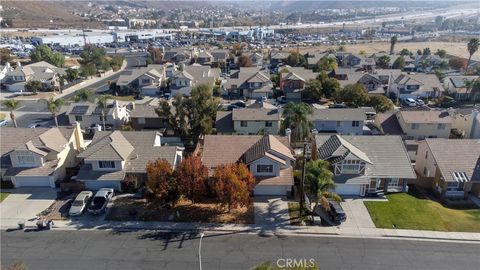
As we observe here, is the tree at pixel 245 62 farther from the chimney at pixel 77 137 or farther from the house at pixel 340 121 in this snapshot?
the chimney at pixel 77 137

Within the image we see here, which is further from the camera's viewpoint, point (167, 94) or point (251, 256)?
point (167, 94)

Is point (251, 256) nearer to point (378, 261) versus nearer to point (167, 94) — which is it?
point (378, 261)

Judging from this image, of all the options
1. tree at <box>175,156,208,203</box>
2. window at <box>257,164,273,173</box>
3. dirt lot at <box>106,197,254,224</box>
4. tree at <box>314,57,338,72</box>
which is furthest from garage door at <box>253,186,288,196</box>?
tree at <box>314,57,338,72</box>

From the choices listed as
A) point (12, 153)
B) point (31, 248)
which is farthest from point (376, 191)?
point (12, 153)

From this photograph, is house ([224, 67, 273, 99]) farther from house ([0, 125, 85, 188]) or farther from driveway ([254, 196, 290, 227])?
driveway ([254, 196, 290, 227])

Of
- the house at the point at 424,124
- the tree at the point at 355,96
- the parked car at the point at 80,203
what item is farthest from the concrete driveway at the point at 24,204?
the tree at the point at 355,96
